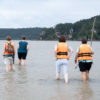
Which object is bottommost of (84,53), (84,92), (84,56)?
(84,92)

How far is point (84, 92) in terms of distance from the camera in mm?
11742

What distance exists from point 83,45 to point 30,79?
8.66 ft

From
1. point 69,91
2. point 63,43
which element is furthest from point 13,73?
point 69,91

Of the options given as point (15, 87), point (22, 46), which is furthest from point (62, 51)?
point (22, 46)

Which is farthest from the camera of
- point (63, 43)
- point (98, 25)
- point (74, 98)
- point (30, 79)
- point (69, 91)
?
point (98, 25)

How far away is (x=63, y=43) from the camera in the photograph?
43.1 feet

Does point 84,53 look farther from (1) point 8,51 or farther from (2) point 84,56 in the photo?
(1) point 8,51

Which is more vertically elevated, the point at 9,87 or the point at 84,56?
the point at 84,56

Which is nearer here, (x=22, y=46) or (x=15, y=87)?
(x=15, y=87)

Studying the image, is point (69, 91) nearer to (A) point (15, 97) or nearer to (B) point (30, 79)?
(A) point (15, 97)

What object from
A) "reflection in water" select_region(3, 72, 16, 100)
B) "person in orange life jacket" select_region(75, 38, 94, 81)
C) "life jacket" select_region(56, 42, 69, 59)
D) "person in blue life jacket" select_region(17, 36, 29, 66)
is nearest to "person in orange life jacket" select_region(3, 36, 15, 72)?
"reflection in water" select_region(3, 72, 16, 100)

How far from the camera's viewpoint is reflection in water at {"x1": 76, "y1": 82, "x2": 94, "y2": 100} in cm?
1082

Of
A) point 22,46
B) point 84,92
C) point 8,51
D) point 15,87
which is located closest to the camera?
point 84,92

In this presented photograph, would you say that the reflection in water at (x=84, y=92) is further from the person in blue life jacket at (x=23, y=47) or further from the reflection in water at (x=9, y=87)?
the person in blue life jacket at (x=23, y=47)
